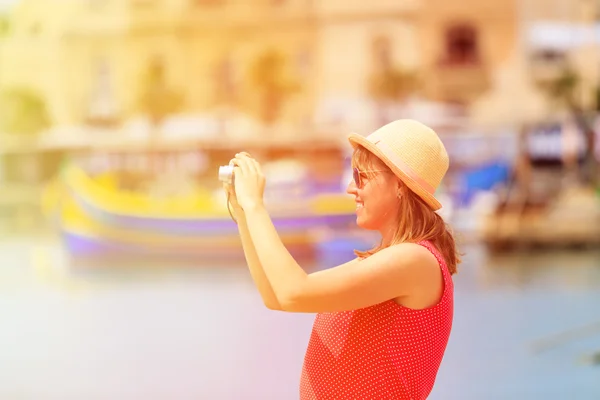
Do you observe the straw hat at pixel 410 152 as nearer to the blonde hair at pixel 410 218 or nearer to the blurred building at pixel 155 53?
the blonde hair at pixel 410 218

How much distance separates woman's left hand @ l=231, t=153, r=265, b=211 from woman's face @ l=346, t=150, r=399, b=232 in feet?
0.49

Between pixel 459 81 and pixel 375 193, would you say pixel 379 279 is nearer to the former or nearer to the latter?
pixel 375 193

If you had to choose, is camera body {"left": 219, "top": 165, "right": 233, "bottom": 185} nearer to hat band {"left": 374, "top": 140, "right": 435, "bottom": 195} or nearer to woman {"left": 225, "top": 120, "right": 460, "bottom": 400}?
woman {"left": 225, "top": 120, "right": 460, "bottom": 400}

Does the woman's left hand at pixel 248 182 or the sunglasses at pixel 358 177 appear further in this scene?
the sunglasses at pixel 358 177

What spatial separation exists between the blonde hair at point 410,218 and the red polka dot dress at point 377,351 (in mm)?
28

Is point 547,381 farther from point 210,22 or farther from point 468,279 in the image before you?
point 210,22

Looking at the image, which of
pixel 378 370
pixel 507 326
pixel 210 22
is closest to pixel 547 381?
pixel 507 326

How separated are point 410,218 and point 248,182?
23cm

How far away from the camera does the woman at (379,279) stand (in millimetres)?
1052

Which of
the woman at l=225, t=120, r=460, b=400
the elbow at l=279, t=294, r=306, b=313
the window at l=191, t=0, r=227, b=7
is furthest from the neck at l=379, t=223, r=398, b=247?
the window at l=191, t=0, r=227, b=7

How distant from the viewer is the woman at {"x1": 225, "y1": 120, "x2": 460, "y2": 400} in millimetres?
1052

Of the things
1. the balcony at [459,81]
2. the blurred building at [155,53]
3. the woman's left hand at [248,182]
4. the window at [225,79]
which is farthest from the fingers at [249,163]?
the balcony at [459,81]

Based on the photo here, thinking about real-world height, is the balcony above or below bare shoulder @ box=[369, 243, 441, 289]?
above

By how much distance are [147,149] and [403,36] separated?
344 centimetres
